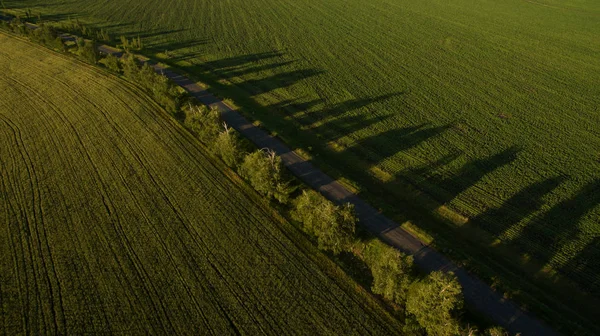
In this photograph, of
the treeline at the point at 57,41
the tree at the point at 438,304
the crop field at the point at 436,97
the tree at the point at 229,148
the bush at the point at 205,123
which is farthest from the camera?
the treeline at the point at 57,41

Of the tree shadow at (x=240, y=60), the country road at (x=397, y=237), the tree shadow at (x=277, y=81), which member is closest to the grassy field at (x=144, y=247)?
the country road at (x=397, y=237)

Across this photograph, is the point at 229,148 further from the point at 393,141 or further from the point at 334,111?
the point at 393,141

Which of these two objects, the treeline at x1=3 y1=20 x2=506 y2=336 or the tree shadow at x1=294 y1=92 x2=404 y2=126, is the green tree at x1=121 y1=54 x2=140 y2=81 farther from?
the tree shadow at x1=294 y1=92 x2=404 y2=126

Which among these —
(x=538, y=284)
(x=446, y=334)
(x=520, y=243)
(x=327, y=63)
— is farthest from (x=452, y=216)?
(x=327, y=63)

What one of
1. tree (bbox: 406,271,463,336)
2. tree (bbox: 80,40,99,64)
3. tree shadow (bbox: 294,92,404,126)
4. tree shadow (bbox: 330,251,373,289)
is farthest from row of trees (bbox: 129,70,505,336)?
tree (bbox: 80,40,99,64)

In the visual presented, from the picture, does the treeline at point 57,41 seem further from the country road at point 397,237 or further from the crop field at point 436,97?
the country road at point 397,237

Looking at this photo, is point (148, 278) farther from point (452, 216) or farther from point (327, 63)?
point (327, 63)
